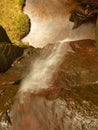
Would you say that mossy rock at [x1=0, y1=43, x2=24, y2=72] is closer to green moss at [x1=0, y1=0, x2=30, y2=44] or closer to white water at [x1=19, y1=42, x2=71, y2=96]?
white water at [x1=19, y1=42, x2=71, y2=96]

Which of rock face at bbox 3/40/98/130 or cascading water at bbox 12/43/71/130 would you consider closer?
rock face at bbox 3/40/98/130

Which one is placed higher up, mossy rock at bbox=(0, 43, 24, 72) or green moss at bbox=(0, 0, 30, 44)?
mossy rock at bbox=(0, 43, 24, 72)

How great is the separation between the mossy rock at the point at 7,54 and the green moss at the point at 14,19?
3344 millimetres

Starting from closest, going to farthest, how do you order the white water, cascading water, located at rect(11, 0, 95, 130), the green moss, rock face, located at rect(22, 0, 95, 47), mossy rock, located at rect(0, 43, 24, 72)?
cascading water, located at rect(11, 0, 95, 130) < the white water < mossy rock, located at rect(0, 43, 24, 72) < rock face, located at rect(22, 0, 95, 47) < the green moss

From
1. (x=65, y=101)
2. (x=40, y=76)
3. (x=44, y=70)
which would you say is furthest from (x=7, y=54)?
(x=65, y=101)

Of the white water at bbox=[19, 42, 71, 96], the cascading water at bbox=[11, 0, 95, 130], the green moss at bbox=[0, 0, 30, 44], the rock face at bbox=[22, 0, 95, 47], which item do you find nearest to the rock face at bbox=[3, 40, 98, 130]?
the cascading water at bbox=[11, 0, 95, 130]

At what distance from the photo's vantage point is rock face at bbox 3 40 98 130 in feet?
18.4

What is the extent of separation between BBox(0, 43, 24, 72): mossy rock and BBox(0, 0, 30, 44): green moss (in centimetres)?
334

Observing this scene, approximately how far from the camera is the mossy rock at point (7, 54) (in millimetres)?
9844

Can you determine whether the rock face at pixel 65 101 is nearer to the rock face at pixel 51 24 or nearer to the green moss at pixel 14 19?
the rock face at pixel 51 24

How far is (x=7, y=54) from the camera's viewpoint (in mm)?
10234

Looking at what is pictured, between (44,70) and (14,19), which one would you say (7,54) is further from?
(14,19)

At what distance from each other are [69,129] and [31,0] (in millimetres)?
10939

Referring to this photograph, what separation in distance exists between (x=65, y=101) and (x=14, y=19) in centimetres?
994
